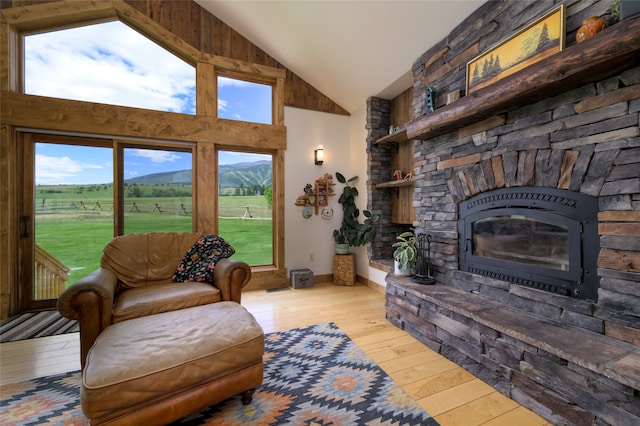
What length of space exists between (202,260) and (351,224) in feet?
7.51

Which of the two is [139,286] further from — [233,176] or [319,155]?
[319,155]

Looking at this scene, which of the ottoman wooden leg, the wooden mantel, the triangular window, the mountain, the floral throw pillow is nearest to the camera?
the wooden mantel

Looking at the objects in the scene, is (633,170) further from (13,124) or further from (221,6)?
(13,124)

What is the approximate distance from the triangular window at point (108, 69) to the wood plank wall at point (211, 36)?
0.32m

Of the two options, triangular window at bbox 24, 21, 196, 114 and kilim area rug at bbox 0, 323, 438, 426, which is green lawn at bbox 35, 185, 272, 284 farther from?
kilim area rug at bbox 0, 323, 438, 426

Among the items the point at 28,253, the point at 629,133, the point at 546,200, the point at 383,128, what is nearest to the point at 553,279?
the point at 546,200

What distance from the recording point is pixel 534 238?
1.92 m

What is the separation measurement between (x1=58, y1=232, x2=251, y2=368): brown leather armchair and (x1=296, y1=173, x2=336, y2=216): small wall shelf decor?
175 cm

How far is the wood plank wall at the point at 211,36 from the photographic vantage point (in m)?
3.38

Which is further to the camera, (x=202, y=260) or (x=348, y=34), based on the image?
(x=348, y=34)

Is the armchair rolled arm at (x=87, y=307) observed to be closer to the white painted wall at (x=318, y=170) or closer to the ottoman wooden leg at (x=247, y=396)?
the ottoman wooden leg at (x=247, y=396)

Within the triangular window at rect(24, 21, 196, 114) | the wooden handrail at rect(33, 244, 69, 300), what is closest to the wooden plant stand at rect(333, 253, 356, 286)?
the triangular window at rect(24, 21, 196, 114)

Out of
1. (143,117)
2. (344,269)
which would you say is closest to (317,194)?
(344,269)

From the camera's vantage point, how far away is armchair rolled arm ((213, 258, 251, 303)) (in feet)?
7.11
